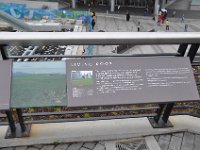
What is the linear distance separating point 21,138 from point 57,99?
0.90 m

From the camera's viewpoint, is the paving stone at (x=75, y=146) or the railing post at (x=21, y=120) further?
the paving stone at (x=75, y=146)

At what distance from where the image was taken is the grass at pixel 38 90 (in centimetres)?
269

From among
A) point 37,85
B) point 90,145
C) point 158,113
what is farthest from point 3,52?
point 158,113

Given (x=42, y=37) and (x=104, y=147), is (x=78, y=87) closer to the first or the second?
(x=42, y=37)

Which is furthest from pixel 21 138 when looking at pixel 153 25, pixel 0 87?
pixel 153 25

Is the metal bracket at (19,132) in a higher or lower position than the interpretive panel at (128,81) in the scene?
lower

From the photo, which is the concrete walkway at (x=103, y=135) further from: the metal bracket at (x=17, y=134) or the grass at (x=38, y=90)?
the grass at (x=38, y=90)

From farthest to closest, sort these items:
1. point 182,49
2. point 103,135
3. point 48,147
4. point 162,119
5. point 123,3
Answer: point 123,3 → point 162,119 → point 103,135 → point 48,147 → point 182,49

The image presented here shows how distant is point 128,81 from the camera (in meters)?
2.85

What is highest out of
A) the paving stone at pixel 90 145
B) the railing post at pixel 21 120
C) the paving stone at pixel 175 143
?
the railing post at pixel 21 120

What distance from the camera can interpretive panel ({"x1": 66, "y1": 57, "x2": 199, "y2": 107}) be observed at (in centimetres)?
276

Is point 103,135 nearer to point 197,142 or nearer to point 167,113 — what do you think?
point 167,113

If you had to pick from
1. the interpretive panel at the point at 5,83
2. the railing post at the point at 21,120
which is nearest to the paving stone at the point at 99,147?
the railing post at the point at 21,120

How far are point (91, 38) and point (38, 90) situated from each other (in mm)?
718
